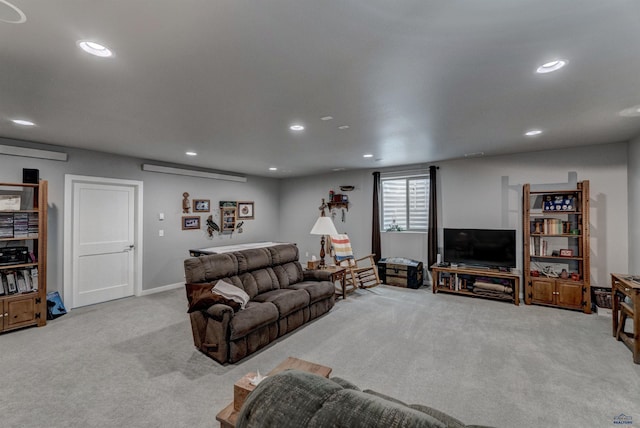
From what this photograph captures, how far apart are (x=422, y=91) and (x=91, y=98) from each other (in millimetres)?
2884

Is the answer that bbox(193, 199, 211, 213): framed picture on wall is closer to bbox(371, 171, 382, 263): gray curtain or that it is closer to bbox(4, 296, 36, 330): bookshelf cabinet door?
bbox(4, 296, 36, 330): bookshelf cabinet door

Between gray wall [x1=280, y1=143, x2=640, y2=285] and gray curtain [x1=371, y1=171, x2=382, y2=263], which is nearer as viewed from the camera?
gray wall [x1=280, y1=143, x2=640, y2=285]

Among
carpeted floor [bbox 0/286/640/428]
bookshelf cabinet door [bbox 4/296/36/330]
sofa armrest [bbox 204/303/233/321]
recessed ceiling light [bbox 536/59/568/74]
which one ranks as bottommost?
carpeted floor [bbox 0/286/640/428]

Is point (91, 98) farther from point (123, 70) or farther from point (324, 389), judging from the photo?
point (324, 389)

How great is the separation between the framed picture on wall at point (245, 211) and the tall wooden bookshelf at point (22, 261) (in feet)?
11.8

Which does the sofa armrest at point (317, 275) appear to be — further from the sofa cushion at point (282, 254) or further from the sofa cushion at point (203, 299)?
the sofa cushion at point (203, 299)

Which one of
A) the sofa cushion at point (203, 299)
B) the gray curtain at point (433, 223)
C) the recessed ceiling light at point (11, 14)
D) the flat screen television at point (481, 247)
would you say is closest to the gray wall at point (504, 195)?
the gray curtain at point (433, 223)

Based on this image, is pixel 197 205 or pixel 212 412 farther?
pixel 197 205

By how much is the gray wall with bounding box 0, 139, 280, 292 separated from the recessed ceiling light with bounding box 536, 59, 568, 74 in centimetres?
568

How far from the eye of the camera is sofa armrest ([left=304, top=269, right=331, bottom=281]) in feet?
14.6

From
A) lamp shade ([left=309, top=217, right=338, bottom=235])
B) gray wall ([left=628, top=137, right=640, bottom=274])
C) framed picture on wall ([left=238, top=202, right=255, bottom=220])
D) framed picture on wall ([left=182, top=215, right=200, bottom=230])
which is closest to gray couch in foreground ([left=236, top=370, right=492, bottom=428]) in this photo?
lamp shade ([left=309, top=217, right=338, bottom=235])

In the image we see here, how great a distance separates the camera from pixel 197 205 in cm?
608

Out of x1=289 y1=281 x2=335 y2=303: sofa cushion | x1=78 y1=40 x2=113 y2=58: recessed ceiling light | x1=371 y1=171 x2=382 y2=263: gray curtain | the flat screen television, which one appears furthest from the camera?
x1=371 y1=171 x2=382 y2=263: gray curtain

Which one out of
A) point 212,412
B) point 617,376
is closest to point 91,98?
point 212,412
